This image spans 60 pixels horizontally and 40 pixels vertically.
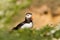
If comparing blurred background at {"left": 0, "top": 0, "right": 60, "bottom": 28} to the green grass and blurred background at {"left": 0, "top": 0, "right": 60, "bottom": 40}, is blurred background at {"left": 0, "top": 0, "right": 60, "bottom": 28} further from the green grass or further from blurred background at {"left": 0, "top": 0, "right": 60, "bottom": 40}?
the green grass

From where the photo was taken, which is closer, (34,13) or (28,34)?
(28,34)

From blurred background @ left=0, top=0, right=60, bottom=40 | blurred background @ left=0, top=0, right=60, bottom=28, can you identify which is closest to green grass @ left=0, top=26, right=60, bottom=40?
blurred background @ left=0, top=0, right=60, bottom=40

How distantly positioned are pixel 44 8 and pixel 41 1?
0.36 meters

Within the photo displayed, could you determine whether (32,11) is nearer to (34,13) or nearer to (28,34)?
(34,13)

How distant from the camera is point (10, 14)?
15938 millimetres

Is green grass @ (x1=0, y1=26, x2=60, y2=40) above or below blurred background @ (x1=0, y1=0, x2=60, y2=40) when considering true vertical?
below

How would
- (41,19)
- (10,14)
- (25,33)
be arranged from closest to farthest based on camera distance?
(25,33)
(41,19)
(10,14)

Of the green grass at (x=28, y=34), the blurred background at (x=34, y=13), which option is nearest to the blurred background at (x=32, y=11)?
the blurred background at (x=34, y=13)

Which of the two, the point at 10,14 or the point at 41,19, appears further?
the point at 10,14

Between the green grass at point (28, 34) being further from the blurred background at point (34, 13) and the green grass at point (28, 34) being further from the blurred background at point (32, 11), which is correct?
the blurred background at point (32, 11)

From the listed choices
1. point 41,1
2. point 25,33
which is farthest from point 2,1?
point 25,33

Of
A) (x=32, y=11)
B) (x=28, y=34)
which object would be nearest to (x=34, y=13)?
(x=32, y=11)

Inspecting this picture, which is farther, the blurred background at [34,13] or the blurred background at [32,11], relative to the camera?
the blurred background at [32,11]

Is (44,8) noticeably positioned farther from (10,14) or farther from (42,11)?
(10,14)
